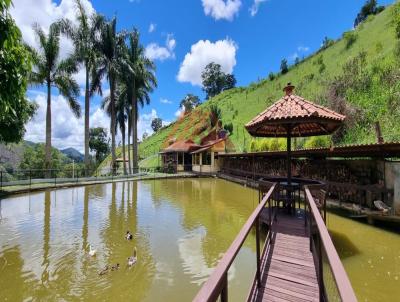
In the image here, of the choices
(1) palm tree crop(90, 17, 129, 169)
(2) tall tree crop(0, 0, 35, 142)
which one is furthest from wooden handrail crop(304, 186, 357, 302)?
(1) palm tree crop(90, 17, 129, 169)

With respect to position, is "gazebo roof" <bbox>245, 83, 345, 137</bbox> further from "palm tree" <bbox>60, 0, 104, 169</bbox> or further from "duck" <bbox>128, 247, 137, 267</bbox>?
"palm tree" <bbox>60, 0, 104, 169</bbox>

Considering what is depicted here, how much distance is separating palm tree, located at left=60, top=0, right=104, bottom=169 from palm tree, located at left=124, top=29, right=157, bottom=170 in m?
4.02

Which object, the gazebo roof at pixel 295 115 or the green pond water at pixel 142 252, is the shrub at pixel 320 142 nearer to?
the green pond water at pixel 142 252

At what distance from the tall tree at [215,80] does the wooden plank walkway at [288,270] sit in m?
74.3

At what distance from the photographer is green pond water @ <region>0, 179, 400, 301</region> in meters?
5.02

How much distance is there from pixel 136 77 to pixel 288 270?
2902 centimetres

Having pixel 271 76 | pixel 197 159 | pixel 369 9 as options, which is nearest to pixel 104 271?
pixel 197 159

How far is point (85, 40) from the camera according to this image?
25.1 meters

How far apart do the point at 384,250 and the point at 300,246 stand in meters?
3.23

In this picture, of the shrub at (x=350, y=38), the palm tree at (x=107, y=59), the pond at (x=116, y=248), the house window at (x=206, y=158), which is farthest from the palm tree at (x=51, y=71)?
the shrub at (x=350, y=38)

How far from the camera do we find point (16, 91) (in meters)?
2.92

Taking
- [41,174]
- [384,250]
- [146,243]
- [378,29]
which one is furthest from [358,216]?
[378,29]

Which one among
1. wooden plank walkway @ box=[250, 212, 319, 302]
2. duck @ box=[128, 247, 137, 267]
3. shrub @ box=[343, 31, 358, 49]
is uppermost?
shrub @ box=[343, 31, 358, 49]

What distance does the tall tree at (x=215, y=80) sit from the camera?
77.1 meters
